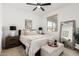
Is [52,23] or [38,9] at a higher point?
[38,9]

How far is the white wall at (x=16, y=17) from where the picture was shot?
132cm

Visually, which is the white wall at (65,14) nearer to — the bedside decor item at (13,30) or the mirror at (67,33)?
the mirror at (67,33)

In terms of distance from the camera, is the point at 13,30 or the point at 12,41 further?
the point at 12,41

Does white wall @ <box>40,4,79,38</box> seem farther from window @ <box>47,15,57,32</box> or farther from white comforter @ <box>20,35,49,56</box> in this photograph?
white comforter @ <box>20,35,49,56</box>

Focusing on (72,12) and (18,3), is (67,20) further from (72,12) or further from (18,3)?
(18,3)

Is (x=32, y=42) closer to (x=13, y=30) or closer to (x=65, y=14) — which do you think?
(x=13, y=30)

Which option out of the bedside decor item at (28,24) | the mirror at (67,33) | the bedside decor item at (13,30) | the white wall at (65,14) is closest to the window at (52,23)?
the white wall at (65,14)

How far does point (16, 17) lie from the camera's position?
54.9 inches

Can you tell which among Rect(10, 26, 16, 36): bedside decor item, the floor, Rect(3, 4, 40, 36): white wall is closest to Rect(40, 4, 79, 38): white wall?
Rect(3, 4, 40, 36): white wall

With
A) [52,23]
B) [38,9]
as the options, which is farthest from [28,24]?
[52,23]

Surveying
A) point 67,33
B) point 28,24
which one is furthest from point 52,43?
point 28,24

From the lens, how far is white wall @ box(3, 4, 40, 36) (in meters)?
1.32

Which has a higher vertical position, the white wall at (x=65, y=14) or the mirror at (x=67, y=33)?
the white wall at (x=65, y=14)

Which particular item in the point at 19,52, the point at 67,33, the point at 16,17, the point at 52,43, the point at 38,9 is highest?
the point at 38,9
